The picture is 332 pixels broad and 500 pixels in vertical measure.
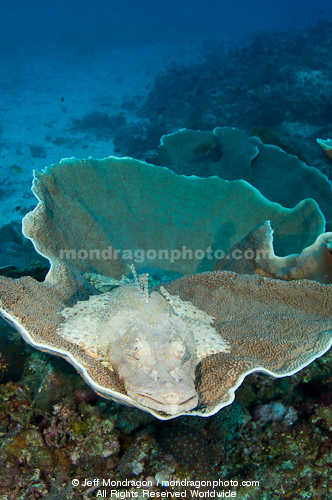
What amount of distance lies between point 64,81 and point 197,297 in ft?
95.6

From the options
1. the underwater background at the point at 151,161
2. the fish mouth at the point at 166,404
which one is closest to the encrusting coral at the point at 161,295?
the fish mouth at the point at 166,404

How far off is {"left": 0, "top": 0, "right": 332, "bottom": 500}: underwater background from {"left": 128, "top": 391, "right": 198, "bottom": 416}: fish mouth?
1.05 metres

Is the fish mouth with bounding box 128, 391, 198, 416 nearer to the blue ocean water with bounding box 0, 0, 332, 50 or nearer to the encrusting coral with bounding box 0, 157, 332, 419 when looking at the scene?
the encrusting coral with bounding box 0, 157, 332, 419

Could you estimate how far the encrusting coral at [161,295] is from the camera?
1521 mm

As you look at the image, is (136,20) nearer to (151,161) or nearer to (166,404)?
(151,161)

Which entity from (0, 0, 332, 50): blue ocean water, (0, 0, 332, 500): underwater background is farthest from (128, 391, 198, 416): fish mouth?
(0, 0, 332, 50): blue ocean water

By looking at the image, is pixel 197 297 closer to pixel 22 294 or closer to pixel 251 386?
pixel 251 386

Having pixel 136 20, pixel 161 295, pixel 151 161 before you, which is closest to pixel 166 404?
pixel 161 295

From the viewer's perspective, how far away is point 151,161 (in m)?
5.30

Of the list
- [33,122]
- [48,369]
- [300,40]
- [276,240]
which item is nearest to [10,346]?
[48,369]

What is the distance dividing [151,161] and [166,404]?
4671 mm

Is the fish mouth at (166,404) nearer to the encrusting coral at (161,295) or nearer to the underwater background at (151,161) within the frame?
the encrusting coral at (161,295)

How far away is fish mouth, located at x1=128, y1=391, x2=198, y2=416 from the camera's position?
1.34 m

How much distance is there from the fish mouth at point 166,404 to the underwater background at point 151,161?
1.05 meters
